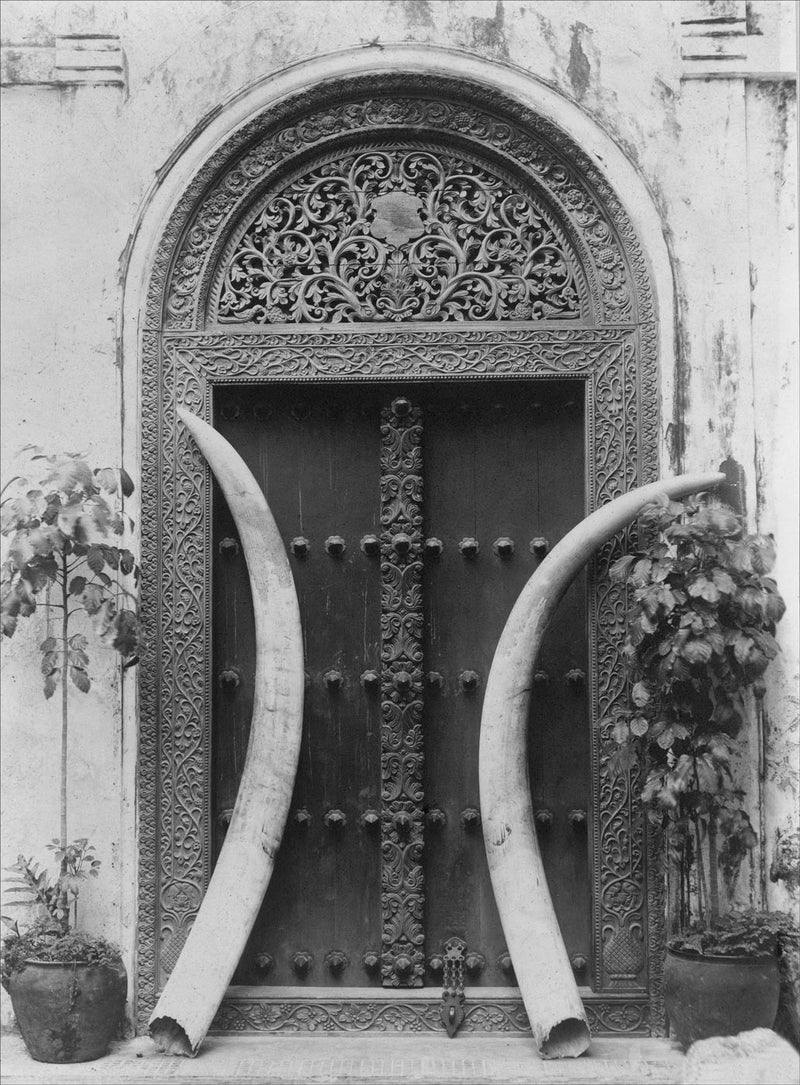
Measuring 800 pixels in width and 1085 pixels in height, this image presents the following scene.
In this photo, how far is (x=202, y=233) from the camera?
474 cm

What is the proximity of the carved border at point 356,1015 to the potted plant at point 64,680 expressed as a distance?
1.40 feet

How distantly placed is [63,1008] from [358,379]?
229 centimetres

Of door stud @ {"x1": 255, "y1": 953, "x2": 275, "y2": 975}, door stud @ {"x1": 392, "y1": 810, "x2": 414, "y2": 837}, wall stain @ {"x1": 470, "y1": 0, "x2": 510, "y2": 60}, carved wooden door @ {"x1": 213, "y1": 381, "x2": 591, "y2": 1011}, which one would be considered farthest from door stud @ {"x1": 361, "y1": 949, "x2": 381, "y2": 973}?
wall stain @ {"x1": 470, "y1": 0, "x2": 510, "y2": 60}

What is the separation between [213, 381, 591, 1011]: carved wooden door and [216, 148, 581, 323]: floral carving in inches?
11.6

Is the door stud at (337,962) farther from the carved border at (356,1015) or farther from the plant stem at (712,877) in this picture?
the plant stem at (712,877)

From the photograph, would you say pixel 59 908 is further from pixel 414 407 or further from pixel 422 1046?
pixel 414 407

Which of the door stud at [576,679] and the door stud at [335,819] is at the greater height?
the door stud at [576,679]

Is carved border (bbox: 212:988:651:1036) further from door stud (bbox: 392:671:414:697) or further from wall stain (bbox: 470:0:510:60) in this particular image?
wall stain (bbox: 470:0:510:60)

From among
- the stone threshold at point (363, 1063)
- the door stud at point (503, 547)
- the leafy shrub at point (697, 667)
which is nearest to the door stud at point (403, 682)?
the door stud at point (503, 547)

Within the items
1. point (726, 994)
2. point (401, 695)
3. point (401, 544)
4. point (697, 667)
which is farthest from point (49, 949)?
point (697, 667)

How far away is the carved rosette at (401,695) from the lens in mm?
4574

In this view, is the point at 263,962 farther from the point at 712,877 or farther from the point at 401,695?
the point at 712,877

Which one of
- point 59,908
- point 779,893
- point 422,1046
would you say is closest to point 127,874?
point 59,908

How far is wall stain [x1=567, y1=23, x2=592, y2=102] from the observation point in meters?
4.68
